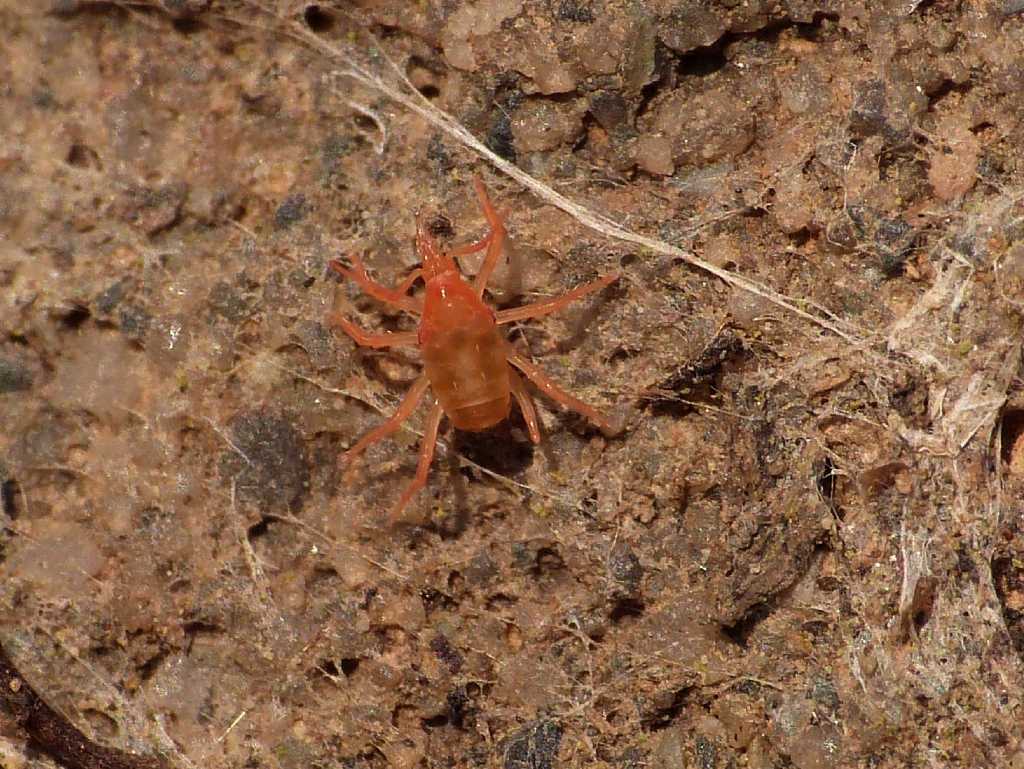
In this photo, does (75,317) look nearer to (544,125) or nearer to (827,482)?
(544,125)

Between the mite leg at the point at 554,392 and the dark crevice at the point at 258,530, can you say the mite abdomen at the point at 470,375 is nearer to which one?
the mite leg at the point at 554,392

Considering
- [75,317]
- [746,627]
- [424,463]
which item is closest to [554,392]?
[424,463]

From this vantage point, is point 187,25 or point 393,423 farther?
point 187,25

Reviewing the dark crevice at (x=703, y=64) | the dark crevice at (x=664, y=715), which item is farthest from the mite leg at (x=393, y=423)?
the dark crevice at (x=703, y=64)

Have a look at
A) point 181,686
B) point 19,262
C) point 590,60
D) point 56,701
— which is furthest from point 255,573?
point 590,60

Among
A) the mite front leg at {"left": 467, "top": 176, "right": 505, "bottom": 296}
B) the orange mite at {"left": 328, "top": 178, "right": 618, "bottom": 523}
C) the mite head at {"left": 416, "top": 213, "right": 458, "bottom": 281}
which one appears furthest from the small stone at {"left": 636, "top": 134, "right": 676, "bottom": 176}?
the mite head at {"left": 416, "top": 213, "right": 458, "bottom": 281}

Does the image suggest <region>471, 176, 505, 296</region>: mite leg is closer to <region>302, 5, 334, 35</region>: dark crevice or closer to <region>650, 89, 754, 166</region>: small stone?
<region>650, 89, 754, 166</region>: small stone

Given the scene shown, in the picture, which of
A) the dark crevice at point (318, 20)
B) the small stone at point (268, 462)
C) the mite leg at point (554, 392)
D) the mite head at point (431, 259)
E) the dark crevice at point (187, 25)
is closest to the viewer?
the mite leg at point (554, 392)
